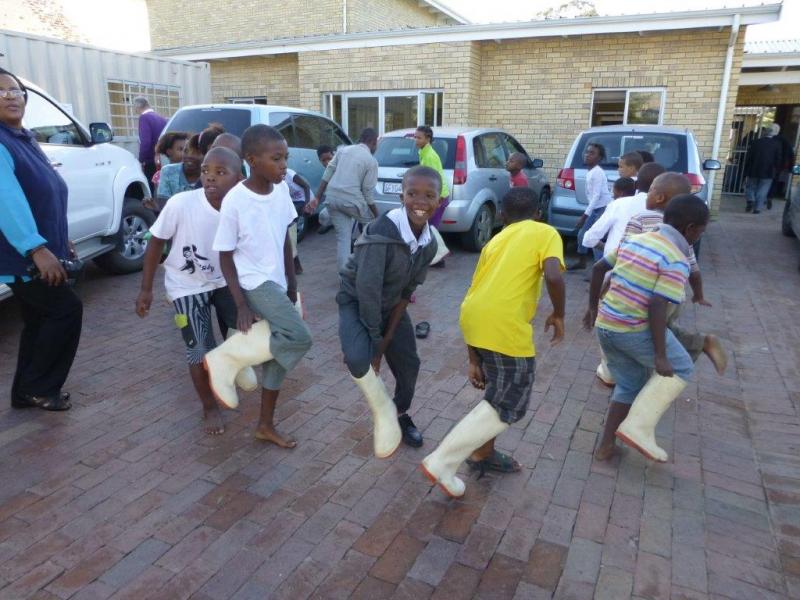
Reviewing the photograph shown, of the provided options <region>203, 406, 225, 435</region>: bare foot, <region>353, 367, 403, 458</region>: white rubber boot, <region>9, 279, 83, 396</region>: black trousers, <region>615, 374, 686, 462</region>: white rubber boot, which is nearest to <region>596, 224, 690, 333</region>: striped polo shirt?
<region>615, 374, 686, 462</region>: white rubber boot

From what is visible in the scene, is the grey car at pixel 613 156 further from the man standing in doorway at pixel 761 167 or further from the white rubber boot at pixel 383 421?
the man standing in doorway at pixel 761 167

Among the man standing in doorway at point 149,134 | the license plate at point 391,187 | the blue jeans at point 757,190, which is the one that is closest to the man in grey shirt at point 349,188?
the license plate at point 391,187

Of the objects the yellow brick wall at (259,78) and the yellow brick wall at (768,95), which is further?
the yellow brick wall at (768,95)

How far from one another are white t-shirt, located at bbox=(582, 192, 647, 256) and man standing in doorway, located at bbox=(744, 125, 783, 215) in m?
10.0

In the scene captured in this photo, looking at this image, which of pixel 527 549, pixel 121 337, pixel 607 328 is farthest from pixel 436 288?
pixel 527 549

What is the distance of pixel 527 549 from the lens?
2562 millimetres

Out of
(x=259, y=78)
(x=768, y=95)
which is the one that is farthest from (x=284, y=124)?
(x=768, y=95)

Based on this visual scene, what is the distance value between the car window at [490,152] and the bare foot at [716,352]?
5.35 metres

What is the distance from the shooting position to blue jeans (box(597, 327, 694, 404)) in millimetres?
2963

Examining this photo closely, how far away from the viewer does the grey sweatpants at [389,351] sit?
9.50 feet

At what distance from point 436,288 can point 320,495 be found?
406 centimetres

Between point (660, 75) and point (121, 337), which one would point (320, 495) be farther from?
point (660, 75)

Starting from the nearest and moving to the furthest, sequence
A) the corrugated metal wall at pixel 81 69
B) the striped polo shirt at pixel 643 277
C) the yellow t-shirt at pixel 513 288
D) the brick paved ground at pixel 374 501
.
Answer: the brick paved ground at pixel 374 501, the yellow t-shirt at pixel 513 288, the striped polo shirt at pixel 643 277, the corrugated metal wall at pixel 81 69

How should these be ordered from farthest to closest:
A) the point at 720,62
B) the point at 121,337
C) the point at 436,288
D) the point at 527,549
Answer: the point at 720,62 → the point at 436,288 → the point at 121,337 → the point at 527,549
